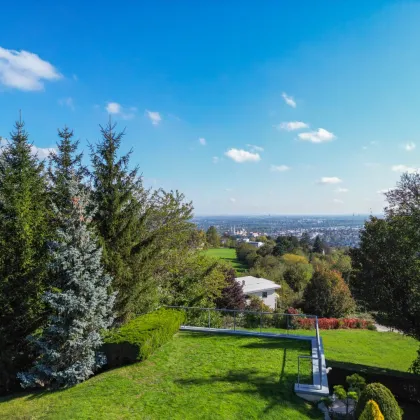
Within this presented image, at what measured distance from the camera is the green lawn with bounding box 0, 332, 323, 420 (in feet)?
23.9

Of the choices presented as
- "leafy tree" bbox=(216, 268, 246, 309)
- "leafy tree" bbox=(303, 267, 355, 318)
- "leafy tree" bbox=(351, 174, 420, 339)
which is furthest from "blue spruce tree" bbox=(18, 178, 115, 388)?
"leafy tree" bbox=(303, 267, 355, 318)

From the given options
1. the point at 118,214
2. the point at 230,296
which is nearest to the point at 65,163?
the point at 118,214

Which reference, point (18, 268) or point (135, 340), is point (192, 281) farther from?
point (18, 268)

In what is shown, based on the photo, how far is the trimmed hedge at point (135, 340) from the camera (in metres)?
9.88

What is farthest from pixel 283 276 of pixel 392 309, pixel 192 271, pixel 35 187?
pixel 35 187

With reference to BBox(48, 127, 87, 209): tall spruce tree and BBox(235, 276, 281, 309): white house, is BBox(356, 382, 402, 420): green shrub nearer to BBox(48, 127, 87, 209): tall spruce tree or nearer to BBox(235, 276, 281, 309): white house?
BBox(48, 127, 87, 209): tall spruce tree

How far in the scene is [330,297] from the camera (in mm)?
29469

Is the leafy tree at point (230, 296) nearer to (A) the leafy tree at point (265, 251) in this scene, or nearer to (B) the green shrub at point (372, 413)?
(B) the green shrub at point (372, 413)

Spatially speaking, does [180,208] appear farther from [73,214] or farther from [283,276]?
[283,276]

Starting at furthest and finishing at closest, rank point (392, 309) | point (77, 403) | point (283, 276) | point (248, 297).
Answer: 1. point (283, 276)
2. point (248, 297)
3. point (392, 309)
4. point (77, 403)

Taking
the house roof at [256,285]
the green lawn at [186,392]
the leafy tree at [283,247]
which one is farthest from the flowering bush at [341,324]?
the leafy tree at [283,247]

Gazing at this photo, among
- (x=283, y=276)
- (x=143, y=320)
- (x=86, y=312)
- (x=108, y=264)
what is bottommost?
(x=283, y=276)

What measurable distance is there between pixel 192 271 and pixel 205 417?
12.9 metres

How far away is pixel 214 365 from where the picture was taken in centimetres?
996
